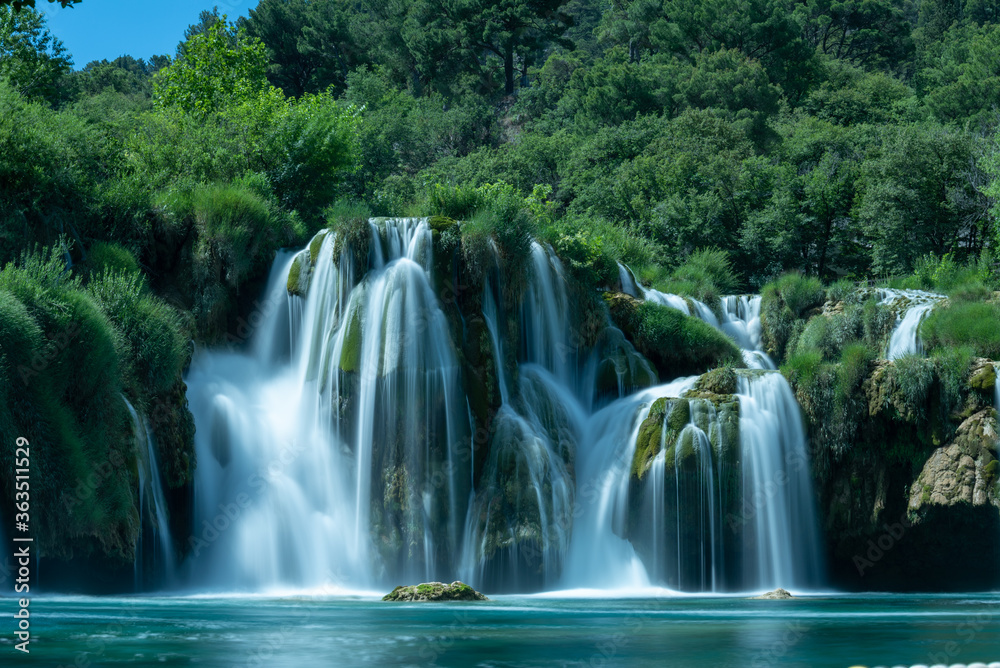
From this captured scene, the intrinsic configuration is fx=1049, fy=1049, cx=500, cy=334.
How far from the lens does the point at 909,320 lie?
2838 centimetres

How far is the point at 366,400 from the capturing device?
21641 mm

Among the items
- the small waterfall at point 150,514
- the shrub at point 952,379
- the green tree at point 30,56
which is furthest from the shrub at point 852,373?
the green tree at point 30,56

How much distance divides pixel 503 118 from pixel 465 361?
1915 inches

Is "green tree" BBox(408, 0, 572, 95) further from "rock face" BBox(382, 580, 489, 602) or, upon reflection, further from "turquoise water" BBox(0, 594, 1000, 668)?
"turquoise water" BBox(0, 594, 1000, 668)

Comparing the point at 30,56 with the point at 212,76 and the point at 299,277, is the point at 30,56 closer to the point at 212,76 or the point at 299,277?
the point at 212,76

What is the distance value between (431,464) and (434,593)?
12.9ft

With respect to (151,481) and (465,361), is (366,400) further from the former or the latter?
(151,481)

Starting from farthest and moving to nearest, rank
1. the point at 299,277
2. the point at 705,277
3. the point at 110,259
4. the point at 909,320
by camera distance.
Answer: the point at 705,277
the point at 909,320
the point at 299,277
the point at 110,259

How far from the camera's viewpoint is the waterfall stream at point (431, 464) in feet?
69.1

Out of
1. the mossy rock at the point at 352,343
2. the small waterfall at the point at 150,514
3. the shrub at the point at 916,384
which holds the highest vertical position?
the mossy rock at the point at 352,343

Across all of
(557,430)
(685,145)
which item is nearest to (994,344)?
(557,430)

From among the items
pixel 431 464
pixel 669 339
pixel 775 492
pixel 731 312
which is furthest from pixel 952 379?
pixel 431 464

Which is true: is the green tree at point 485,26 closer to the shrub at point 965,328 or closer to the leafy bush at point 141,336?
the shrub at point 965,328

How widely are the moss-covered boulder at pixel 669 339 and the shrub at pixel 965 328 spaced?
4864mm
